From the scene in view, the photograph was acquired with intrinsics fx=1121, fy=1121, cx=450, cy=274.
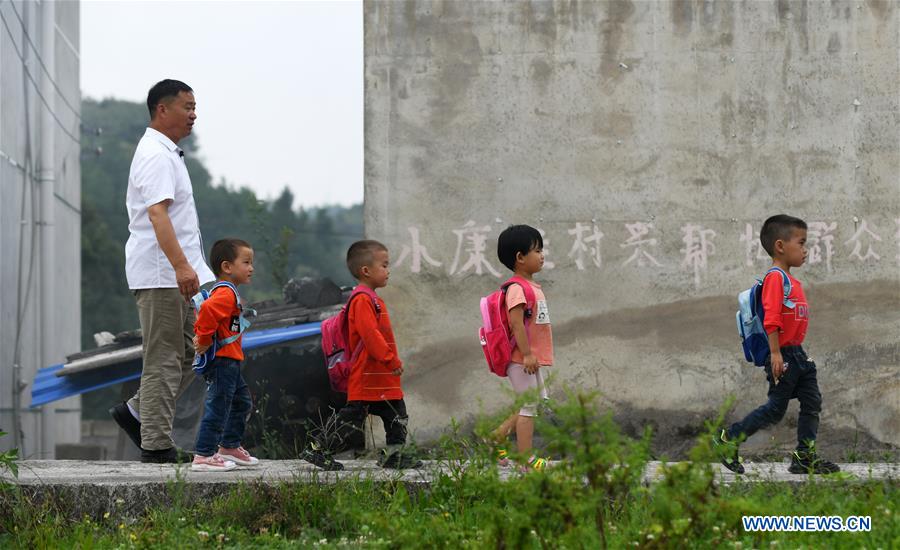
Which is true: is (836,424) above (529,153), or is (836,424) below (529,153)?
below

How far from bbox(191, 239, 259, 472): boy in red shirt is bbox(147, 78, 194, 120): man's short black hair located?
2.71 feet

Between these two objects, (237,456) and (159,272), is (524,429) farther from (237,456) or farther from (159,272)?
(159,272)

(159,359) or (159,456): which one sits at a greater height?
(159,359)

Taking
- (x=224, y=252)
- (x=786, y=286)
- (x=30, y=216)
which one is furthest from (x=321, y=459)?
(x=30, y=216)

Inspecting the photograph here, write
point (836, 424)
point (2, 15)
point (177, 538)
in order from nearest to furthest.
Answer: point (177, 538) → point (836, 424) → point (2, 15)

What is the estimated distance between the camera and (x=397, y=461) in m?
5.16

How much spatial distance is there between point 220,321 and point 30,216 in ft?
22.1

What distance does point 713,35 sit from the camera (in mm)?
7352

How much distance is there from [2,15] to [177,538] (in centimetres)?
732

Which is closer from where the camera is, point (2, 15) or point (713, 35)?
point (713, 35)

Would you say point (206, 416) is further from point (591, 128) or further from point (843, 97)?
point (843, 97)

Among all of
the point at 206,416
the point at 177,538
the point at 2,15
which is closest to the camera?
the point at 177,538

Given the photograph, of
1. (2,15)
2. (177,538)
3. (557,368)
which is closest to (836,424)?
(557,368)

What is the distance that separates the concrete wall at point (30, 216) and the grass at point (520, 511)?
16.2ft
